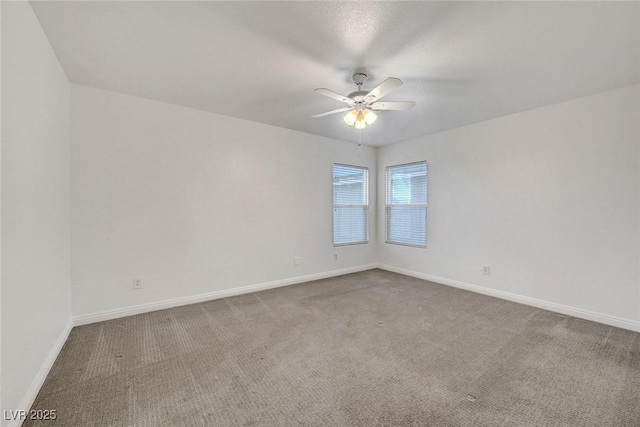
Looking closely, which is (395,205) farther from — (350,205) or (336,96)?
(336,96)

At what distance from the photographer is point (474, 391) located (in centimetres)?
170

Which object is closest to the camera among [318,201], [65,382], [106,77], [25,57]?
[25,57]

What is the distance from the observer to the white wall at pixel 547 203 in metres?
2.63

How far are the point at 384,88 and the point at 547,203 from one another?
2570 millimetres

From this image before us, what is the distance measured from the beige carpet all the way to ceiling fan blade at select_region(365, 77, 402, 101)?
215 cm

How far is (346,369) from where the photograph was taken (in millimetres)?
1936

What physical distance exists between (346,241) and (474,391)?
127 inches

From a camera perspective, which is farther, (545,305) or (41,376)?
(545,305)

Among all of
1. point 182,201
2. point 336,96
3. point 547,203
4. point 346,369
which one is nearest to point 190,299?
point 182,201

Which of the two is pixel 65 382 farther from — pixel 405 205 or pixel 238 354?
pixel 405 205

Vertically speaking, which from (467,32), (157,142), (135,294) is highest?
(467,32)

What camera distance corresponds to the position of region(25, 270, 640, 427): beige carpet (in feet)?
4.97

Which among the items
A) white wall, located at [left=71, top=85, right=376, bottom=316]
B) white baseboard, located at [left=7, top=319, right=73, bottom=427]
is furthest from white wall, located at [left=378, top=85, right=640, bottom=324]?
white baseboard, located at [left=7, top=319, right=73, bottom=427]

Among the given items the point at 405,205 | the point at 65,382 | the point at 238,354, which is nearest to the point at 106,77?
the point at 65,382
